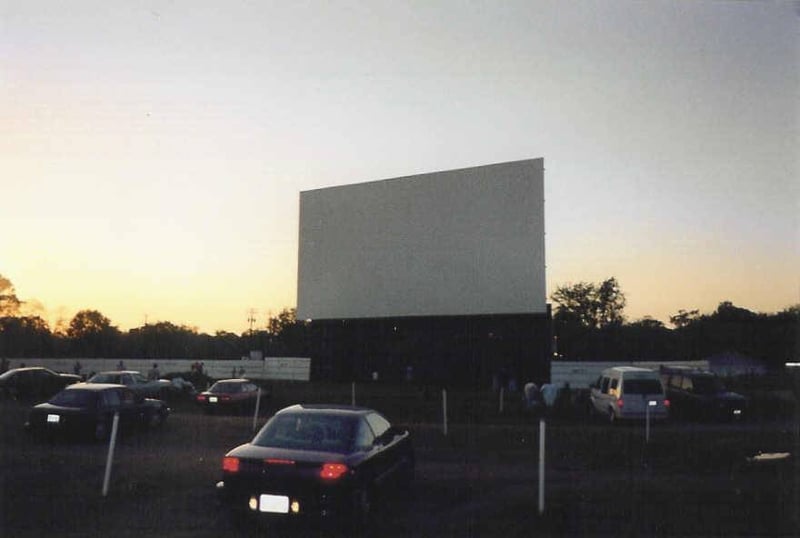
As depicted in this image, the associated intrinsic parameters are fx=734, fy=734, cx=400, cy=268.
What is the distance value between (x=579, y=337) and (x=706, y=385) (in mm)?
49996

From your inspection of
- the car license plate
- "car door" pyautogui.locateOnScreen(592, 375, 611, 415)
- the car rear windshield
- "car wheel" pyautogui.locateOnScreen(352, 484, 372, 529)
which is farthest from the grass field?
"car door" pyautogui.locateOnScreen(592, 375, 611, 415)

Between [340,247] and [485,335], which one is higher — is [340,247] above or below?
above

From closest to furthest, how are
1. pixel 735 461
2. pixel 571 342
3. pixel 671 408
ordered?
pixel 735 461
pixel 671 408
pixel 571 342

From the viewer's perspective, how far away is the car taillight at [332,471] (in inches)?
301

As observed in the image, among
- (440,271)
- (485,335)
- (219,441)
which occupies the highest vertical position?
Answer: (440,271)

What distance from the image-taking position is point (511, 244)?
107 feet

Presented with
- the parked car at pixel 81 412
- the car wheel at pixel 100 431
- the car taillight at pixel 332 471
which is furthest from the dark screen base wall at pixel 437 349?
the car taillight at pixel 332 471

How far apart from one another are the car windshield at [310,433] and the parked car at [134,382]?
613 inches

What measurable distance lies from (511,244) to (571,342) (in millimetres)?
39999

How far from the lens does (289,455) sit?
25.8 ft

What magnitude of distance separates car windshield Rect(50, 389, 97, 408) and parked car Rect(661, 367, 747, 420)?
18.1 meters

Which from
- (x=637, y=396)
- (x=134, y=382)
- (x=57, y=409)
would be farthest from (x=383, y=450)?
(x=134, y=382)

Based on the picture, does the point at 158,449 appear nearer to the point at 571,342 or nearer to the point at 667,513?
the point at 667,513

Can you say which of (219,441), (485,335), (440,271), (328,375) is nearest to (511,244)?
(440,271)
